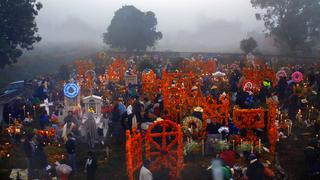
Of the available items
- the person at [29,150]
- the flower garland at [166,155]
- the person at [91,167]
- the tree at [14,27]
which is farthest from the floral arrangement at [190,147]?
the tree at [14,27]

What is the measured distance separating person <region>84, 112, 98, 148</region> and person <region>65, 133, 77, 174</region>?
2563 mm

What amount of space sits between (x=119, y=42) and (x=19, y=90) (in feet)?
98.8

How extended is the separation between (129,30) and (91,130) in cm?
4096

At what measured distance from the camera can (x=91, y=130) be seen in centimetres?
2027

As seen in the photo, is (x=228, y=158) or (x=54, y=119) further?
(x=54, y=119)

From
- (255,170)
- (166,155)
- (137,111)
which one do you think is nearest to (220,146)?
(166,155)

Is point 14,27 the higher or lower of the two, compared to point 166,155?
higher

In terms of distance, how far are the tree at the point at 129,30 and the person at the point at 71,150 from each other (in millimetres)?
43203

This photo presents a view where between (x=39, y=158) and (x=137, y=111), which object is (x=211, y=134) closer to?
(x=137, y=111)

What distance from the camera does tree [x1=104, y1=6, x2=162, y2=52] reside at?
2372 inches

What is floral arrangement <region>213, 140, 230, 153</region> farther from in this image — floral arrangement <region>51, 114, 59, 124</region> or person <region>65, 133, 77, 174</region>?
floral arrangement <region>51, 114, 59, 124</region>

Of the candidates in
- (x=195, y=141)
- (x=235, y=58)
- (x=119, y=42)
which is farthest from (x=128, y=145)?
(x=119, y=42)

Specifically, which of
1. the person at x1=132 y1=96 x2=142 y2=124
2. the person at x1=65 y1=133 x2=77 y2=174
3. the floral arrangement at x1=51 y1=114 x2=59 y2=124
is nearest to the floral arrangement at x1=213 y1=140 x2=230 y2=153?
the person at x1=132 y1=96 x2=142 y2=124

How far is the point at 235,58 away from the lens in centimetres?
5550
